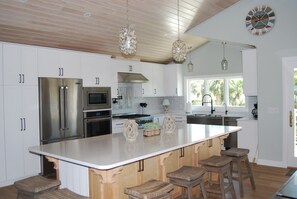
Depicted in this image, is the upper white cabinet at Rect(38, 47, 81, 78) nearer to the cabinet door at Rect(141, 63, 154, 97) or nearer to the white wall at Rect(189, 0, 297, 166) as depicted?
the cabinet door at Rect(141, 63, 154, 97)

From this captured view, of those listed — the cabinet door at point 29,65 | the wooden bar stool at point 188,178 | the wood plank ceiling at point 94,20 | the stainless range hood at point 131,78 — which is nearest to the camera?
the wooden bar stool at point 188,178

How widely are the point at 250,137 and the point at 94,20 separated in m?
3.88

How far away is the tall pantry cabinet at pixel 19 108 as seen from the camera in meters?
4.31

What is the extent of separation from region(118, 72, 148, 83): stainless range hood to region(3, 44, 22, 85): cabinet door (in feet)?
7.90

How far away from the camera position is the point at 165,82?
7785 millimetres

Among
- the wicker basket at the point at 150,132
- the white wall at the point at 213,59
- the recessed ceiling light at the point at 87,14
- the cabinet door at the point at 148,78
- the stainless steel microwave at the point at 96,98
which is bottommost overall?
the wicker basket at the point at 150,132

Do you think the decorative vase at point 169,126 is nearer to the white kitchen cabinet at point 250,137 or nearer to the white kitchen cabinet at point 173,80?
the white kitchen cabinet at point 250,137

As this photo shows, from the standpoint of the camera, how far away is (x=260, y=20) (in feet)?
17.2

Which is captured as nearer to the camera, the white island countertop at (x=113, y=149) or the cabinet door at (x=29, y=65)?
the white island countertop at (x=113, y=149)

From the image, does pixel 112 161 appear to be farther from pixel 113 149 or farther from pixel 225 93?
pixel 225 93

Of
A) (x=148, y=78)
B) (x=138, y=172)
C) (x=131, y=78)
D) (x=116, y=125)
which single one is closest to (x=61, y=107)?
(x=116, y=125)

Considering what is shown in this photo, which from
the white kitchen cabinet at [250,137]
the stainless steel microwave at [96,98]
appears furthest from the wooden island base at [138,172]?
the stainless steel microwave at [96,98]

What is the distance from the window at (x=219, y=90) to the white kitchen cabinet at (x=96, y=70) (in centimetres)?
289

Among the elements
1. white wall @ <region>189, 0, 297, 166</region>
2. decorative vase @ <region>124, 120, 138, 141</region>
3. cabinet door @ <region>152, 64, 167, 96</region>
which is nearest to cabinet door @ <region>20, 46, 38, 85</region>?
decorative vase @ <region>124, 120, 138, 141</region>
